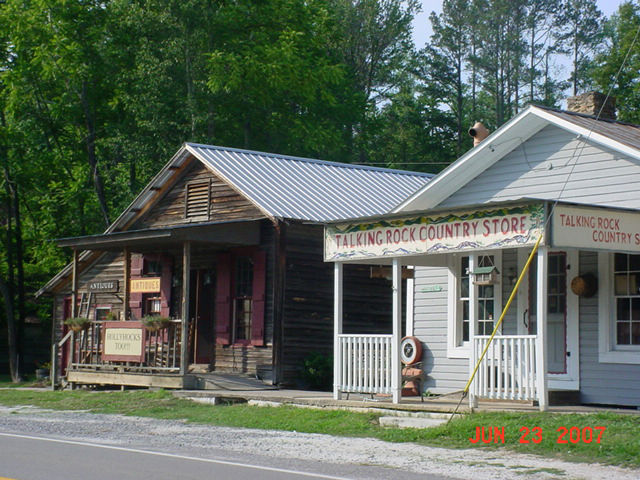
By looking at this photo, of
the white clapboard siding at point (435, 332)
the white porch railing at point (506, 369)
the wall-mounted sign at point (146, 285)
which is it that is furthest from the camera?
the wall-mounted sign at point (146, 285)

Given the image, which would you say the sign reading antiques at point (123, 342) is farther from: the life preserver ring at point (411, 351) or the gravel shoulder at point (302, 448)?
the life preserver ring at point (411, 351)

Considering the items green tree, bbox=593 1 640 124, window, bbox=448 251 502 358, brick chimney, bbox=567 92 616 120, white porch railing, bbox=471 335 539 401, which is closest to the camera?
white porch railing, bbox=471 335 539 401

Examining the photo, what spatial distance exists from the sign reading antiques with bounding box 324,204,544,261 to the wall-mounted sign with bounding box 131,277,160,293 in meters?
8.79

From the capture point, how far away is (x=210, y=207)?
2352cm

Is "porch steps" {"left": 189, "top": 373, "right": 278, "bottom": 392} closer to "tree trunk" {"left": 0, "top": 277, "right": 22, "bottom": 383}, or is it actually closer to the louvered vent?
the louvered vent

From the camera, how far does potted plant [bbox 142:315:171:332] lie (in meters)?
20.0

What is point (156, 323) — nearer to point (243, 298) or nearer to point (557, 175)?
point (243, 298)

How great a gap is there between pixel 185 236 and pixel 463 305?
19.2ft

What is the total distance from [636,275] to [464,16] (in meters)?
38.9

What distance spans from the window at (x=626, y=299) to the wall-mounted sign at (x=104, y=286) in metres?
15.4

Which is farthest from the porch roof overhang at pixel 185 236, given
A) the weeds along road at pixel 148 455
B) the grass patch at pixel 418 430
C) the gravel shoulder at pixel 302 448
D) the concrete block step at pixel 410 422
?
the concrete block step at pixel 410 422

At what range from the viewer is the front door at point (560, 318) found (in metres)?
15.4

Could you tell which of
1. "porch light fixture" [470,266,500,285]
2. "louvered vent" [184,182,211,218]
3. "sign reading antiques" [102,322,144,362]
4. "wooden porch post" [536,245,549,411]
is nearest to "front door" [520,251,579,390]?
"porch light fixture" [470,266,500,285]

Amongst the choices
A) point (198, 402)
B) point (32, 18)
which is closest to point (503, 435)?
point (198, 402)
